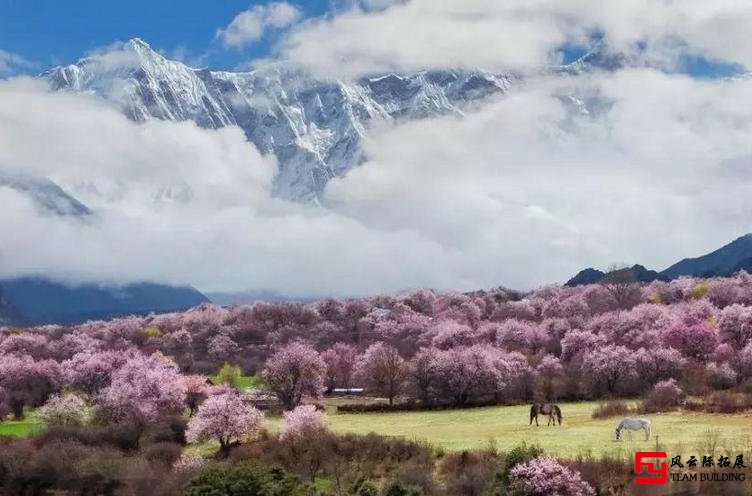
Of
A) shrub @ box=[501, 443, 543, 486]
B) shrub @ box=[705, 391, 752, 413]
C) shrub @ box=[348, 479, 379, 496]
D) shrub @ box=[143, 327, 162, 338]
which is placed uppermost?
shrub @ box=[143, 327, 162, 338]

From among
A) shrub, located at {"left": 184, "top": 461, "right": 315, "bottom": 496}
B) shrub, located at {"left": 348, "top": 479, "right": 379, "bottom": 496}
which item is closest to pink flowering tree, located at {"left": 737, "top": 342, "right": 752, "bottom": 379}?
shrub, located at {"left": 348, "top": 479, "right": 379, "bottom": 496}

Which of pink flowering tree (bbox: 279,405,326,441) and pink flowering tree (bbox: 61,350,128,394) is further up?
pink flowering tree (bbox: 61,350,128,394)

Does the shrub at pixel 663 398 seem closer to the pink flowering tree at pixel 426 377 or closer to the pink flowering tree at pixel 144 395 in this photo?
the pink flowering tree at pixel 426 377

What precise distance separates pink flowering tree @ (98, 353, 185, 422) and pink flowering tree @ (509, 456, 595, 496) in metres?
34.9

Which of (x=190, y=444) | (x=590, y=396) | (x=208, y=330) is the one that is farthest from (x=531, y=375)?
(x=208, y=330)

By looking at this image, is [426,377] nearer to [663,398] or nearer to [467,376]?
[467,376]

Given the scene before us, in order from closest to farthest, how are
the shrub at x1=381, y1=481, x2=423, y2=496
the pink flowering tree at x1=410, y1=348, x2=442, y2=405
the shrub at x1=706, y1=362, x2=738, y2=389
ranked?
the shrub at x1=381, y1=481, x2=423, y2=496 → the shrub at x1=706, y1=362, x2=738, y2=389 → the pink flowering tree at x1=410, y1=348, x2=442, y2=405

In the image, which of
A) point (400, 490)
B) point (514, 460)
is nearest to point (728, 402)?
point (514, 460)

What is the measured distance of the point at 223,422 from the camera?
51.1 metres

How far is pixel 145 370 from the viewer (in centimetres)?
6406

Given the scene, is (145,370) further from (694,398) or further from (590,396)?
(694,398)

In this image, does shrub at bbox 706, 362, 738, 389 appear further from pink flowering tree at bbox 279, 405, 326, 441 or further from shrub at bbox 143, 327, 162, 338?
shrub at bbox 143, 327, 162, 338

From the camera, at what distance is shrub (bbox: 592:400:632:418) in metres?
54.6

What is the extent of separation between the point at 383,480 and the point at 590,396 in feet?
101
